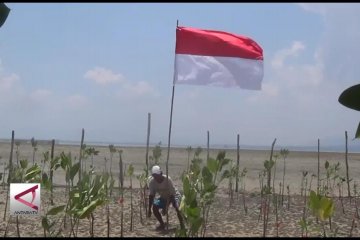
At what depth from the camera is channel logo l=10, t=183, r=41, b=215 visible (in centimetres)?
486

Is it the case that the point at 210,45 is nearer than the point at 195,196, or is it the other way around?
the point at 195,196

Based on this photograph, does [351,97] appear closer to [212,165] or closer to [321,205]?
[321,205]

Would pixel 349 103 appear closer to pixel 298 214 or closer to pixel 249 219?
pixel 249 219

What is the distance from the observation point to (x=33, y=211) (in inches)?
190

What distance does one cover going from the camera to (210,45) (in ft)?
27.9

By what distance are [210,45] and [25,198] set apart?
15.6 feet

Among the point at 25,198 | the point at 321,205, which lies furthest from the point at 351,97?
the point at 25,198

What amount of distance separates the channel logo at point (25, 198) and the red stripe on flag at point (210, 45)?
4.29 meters

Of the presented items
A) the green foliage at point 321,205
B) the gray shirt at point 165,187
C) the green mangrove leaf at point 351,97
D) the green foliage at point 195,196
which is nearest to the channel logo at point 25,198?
the green foliage at point 195,196

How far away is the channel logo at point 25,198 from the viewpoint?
486cm

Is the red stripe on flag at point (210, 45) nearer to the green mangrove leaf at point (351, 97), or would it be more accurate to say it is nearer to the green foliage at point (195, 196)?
the green foliage at point (195, 196)

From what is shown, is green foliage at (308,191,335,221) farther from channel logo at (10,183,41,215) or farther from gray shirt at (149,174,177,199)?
gray shirt at (149,174,177,199)

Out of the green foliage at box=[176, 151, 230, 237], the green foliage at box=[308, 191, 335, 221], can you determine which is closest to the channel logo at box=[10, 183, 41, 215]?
the green foliage at box=[176, 151, 230, 237]

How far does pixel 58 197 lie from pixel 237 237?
5.76m
